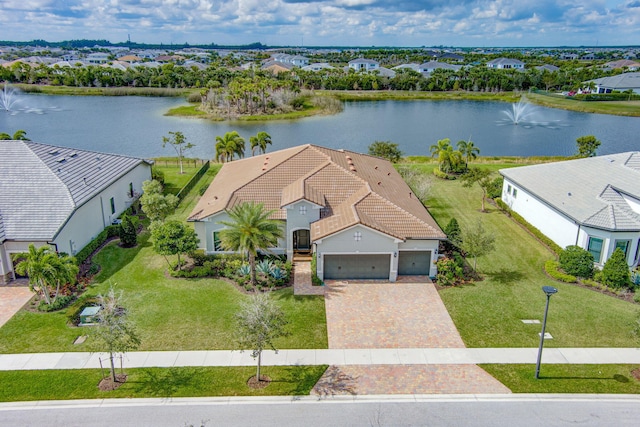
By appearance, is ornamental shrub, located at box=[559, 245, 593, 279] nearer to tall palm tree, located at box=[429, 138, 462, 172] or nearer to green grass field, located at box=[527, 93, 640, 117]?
tall palm tree, located at box=[429, 138, 462, 172]

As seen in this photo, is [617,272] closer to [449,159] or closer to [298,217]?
[298,217]

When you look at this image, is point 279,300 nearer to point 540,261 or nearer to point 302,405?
point 302,405

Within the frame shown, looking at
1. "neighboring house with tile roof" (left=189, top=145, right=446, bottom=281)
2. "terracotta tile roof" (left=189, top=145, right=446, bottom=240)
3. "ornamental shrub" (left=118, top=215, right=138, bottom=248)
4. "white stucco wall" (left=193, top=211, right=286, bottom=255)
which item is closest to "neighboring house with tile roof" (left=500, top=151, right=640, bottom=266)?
"terracotta tile roof" (left=189, top=145, right=446, bottom=240)

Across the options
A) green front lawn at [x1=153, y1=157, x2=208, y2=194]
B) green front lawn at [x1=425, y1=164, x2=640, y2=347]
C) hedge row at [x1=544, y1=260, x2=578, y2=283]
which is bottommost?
green front lawn at [x1=425, y1=164, x2=640, y2=347]

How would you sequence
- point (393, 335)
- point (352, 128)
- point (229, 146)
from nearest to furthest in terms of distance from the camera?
point (393, 335), point (229, 146), point (352, 128)

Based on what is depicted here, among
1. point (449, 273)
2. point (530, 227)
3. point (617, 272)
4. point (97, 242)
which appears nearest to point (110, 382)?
point (97, 242)
